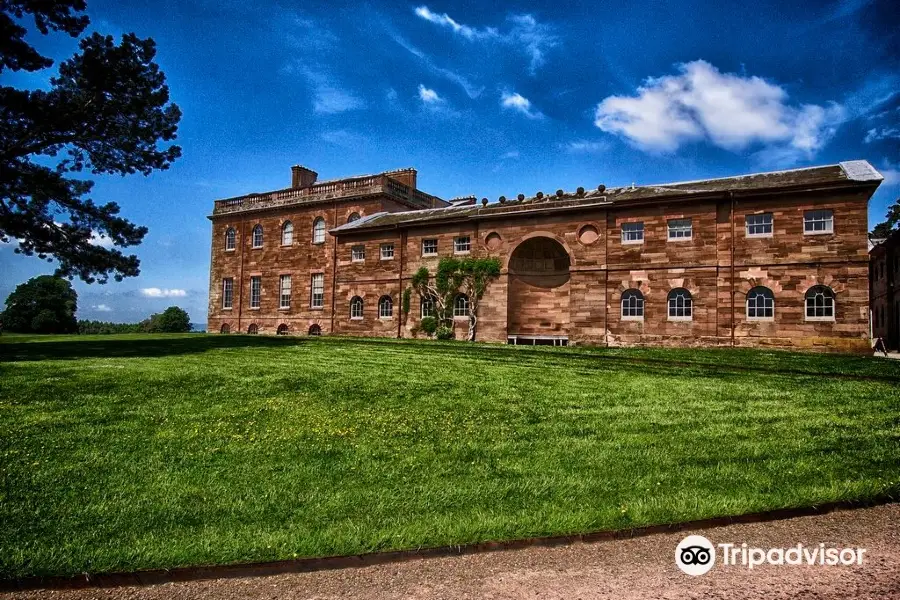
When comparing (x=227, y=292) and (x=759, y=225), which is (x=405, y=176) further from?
(x=759, y=225)

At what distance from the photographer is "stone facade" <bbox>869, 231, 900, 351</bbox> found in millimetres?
31625

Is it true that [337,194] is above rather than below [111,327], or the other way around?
above

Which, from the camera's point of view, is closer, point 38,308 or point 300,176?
point 38,308

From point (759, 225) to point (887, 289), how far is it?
15296 millimetres

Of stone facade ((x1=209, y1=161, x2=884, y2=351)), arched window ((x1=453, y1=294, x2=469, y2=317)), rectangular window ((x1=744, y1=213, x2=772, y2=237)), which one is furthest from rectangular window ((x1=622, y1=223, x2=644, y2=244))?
arched window ((x1=453, y1=294, x2=469, y2=317))

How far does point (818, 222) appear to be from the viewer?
77.7 ft

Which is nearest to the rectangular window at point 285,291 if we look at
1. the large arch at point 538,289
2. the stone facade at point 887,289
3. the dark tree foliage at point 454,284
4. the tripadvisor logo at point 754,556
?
the dark tree foliage at point 454,284

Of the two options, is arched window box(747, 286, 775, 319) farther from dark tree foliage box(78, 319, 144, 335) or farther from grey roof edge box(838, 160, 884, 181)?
dark tree foliage box(78, 319, 144, 335)

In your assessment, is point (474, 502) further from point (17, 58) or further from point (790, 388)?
point (17, 58)

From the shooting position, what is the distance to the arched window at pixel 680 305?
25.7m

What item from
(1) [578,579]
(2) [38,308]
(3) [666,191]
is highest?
(3) [666,191]

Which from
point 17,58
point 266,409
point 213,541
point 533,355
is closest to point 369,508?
point 213,541

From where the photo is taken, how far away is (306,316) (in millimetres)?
40656

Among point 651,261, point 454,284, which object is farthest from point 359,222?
point 651,261
